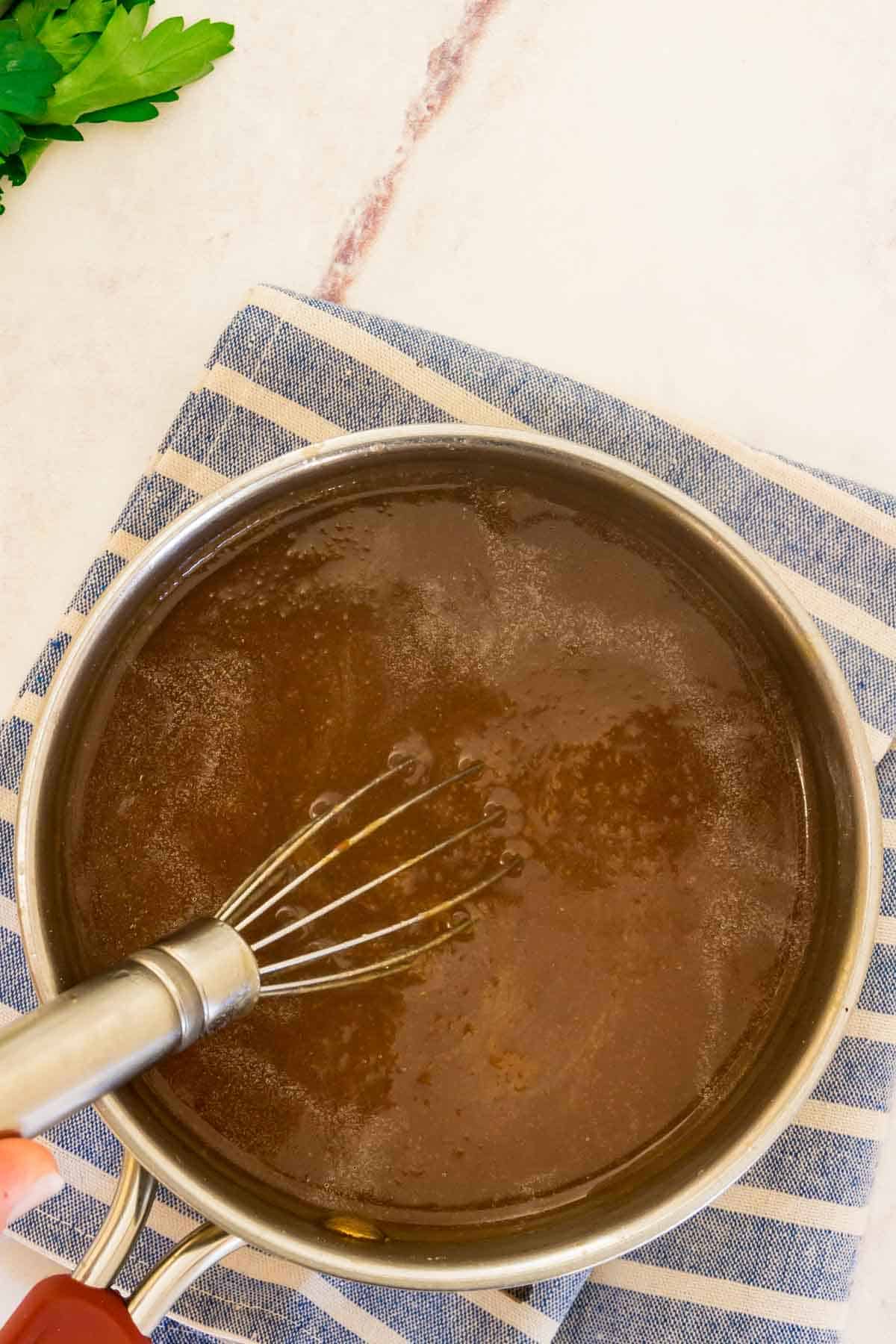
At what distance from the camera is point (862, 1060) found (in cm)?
77

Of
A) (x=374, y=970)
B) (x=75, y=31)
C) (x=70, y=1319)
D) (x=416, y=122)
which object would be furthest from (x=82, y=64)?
(x=70, y=1319)

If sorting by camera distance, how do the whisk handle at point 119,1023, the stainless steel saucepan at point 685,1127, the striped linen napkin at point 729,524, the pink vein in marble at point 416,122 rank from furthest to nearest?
the pink vein in marble at point 416,122 → the striped linen napkin at point 729,524 → the stainless steel saucepan at point 685,1127 → the whisk handle at point 119,1023

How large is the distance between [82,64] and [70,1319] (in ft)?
2.62

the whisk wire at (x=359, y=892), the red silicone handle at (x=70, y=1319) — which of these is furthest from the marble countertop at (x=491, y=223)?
the red silicone handle at (x=70, y=1319)

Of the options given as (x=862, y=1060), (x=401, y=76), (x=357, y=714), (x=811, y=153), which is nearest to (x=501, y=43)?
(x=401, y=76)

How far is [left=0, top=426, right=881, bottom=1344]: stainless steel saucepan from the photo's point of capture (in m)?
0.63

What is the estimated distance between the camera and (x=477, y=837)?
67cm

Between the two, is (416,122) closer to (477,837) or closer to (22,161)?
(22,161)

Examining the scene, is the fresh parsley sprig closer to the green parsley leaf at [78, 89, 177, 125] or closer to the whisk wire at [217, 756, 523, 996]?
the green parsley leaf at [78, 89, 177, 125]

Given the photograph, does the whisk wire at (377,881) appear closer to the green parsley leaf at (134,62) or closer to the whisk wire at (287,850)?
the whisk wire at (287,850)

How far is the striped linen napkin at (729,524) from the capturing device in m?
0.78

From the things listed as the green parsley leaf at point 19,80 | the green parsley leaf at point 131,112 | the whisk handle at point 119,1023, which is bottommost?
the whisk handle at point 119,1023

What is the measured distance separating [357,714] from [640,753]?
0.17 m

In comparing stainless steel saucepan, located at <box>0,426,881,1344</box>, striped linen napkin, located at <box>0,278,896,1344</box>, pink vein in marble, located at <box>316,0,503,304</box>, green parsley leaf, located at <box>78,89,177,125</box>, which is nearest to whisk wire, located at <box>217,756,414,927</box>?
stainless steel saucepan, located at <box>0,426,881,1344</box>
